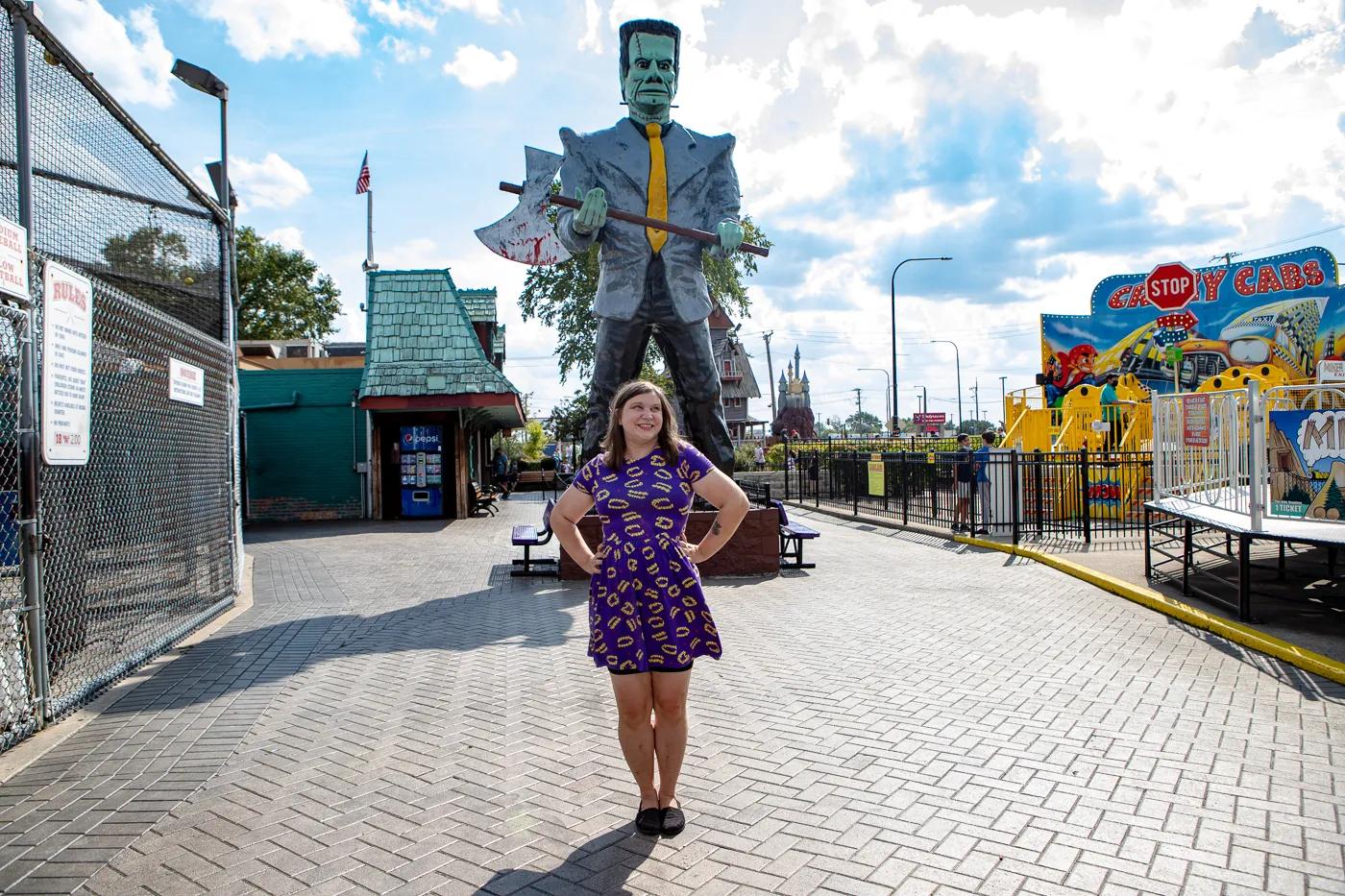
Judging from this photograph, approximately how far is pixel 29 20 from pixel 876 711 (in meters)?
5.52

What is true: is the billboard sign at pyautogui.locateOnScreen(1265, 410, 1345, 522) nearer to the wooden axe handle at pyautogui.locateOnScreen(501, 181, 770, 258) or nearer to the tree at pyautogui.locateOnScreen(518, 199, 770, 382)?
the wooden axe handle at pyautogui.locateOnScreen(501, 181, 770, 258)

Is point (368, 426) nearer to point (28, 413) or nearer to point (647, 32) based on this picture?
point (647, 32)

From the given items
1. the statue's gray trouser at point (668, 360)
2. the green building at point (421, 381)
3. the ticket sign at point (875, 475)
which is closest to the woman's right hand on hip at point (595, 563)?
the statue's gray trouser at point (668, 360)

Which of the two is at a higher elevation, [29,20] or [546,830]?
[29,20]

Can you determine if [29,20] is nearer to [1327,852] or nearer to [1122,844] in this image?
[1122,844]

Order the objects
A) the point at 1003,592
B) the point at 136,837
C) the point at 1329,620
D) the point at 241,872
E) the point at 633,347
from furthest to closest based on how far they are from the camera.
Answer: the point at 633,347 → the point at 1003,592 → the point at 1329,620 → the point at 136,837 → the point at 241,872

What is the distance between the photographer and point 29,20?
14.7ft

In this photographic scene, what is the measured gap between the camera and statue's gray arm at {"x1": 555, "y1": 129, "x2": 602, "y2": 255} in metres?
9.05

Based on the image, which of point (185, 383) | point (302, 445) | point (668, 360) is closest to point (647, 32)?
point (668, 360)

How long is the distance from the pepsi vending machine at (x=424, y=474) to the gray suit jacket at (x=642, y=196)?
11.2 metres

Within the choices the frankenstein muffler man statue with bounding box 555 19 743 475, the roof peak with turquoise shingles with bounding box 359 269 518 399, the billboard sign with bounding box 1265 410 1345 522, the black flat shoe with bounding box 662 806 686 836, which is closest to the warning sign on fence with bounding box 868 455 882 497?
the roof peak with turquoise shingles with bounding box 359 269 518 399

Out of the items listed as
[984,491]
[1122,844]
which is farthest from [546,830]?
[984,491]

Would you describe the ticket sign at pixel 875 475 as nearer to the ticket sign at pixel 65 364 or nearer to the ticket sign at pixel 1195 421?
the ticket sign at pixel 1195 421

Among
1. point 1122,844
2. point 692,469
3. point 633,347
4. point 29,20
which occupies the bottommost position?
point 1122,844
